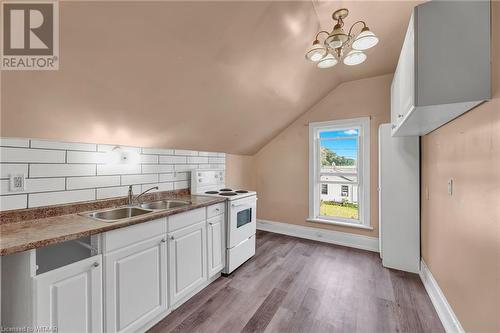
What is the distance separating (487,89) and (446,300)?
1741mm

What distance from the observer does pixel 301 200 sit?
3.87 metres

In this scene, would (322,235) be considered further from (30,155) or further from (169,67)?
(30,155)

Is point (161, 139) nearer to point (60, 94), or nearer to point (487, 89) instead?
point (60, 94)

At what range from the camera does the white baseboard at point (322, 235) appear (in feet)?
10.7

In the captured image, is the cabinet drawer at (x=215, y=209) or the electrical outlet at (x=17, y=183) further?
the cabinet drawer at (x=215, y=209)

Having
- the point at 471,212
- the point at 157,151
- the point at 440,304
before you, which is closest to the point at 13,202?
the point at 157,151

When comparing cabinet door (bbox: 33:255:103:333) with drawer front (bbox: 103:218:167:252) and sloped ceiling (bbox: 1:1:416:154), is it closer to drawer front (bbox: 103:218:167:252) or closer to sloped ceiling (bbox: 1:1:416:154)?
drawer front (bbox: 103:218:167:252)

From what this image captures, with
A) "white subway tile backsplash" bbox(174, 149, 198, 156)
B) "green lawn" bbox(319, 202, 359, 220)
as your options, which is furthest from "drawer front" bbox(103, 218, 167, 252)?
"green lawn" bbox(319, 202, 359, 220)

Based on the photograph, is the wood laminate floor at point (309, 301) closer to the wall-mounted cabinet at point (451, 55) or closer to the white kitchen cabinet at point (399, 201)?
the white kitchen cabinet at point (399, 201)

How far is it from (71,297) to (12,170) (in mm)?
965

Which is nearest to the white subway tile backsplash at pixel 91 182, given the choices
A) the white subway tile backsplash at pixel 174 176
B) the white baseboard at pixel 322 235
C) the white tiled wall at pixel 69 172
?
the white tiled wall at pixel 69 172

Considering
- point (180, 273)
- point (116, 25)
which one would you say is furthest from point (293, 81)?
point (180, 273)

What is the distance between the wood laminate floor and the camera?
1741 mm

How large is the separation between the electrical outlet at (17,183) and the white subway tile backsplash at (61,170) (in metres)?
0.06
